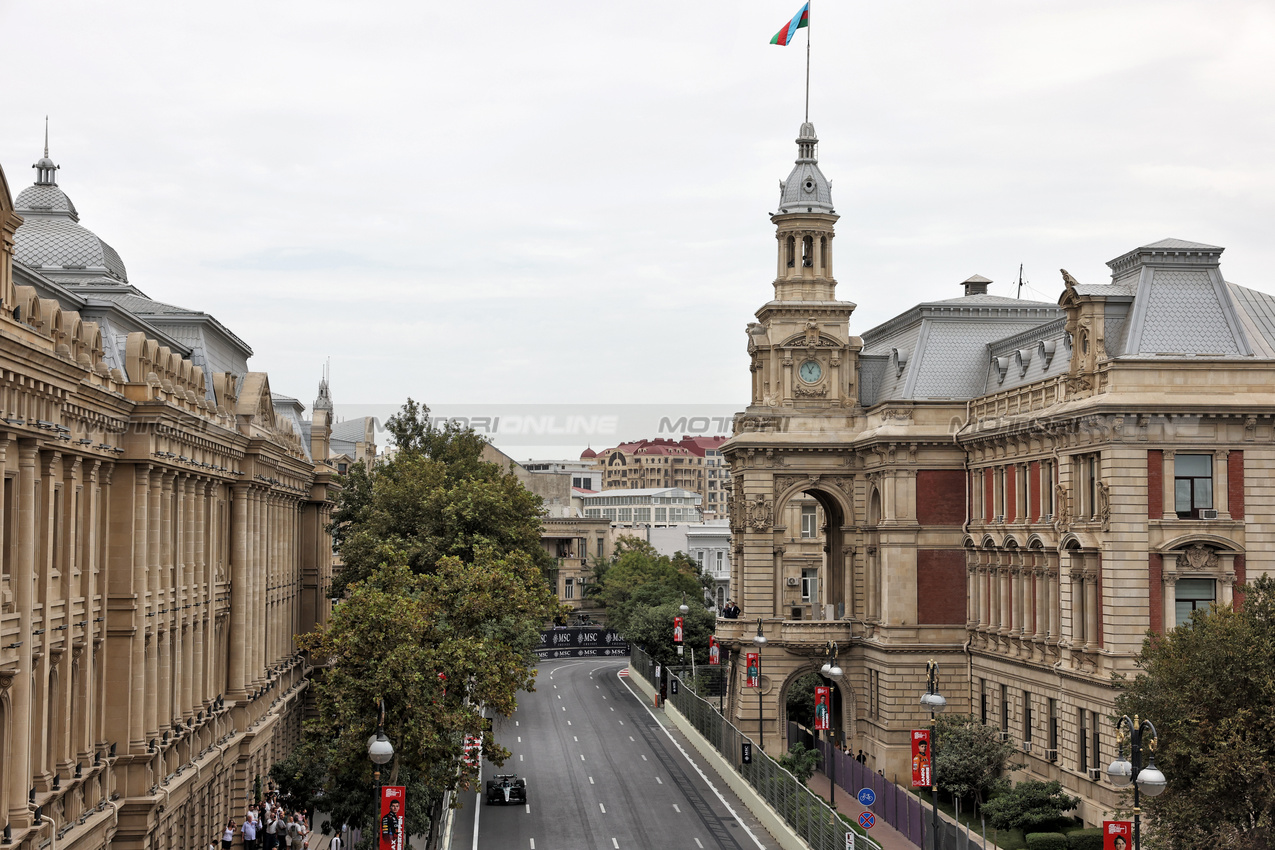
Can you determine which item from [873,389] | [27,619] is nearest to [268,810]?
[27,619]

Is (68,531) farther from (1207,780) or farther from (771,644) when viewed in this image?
(771,644)

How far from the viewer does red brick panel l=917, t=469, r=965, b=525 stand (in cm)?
6369

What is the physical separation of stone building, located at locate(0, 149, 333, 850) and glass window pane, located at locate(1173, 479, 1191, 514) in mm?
30352

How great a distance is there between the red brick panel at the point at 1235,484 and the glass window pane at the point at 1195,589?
2342 millimetres

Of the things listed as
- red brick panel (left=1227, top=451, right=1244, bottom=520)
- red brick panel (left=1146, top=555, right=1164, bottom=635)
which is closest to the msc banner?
red brick panel (left=1146, top=555, right=1164, bottom=635)

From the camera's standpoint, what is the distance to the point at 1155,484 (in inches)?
1826

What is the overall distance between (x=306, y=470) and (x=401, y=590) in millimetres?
22364

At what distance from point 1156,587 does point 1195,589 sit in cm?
141

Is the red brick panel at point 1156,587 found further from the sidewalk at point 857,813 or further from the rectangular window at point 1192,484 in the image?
the sidewalk at point 857,813

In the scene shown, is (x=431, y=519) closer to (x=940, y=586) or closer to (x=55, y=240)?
(x=940, y=586)

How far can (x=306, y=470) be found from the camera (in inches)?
2623

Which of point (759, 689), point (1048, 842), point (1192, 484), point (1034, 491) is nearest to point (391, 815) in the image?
point (1048, 842)

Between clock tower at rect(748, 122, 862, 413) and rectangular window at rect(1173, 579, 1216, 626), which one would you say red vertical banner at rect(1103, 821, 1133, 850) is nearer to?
rectangular window at rect(1173, 579, 1216, 626)

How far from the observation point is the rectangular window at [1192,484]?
46594 millimetres
